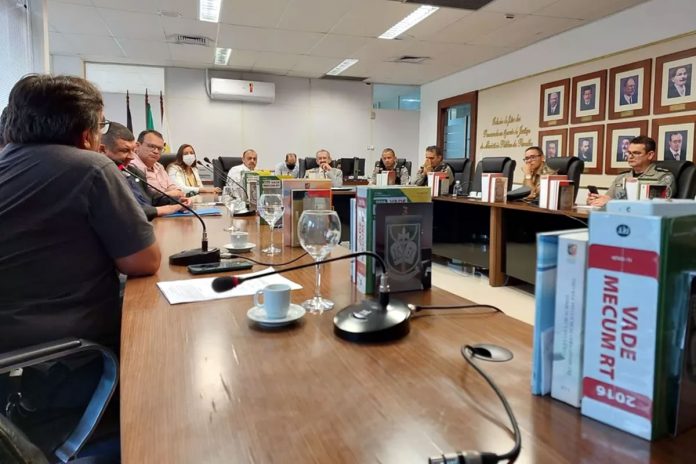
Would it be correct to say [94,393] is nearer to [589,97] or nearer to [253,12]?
[253,12]

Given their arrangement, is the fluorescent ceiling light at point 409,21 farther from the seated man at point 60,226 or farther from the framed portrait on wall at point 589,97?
the seated man at point 60,226

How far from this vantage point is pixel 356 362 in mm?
767

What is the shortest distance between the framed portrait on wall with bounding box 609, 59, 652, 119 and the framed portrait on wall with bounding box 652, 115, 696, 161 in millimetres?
228

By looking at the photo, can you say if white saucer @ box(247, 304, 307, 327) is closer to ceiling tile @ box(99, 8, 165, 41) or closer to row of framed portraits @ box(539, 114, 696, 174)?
row of framed portraits @ box(539, 114, 696, 174)

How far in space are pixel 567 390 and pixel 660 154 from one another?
5.20m

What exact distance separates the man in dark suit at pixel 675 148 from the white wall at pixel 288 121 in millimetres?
5240

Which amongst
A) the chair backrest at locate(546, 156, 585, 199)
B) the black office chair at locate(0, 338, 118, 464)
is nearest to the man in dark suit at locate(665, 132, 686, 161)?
the chair backrest at locate(546, 156, 585, 199)

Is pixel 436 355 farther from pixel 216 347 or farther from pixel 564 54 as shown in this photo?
pixel 564 54

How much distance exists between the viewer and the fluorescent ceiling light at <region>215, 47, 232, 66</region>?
6.79 m

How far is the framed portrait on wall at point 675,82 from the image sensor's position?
4.48m

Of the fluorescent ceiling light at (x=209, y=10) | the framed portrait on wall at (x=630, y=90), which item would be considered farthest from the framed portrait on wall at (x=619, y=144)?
the fluorescent ceiling light at (x=209, y=10)

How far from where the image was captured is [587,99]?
5613 millimetres

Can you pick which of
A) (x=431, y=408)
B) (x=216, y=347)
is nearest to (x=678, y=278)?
(x=431, y=408)

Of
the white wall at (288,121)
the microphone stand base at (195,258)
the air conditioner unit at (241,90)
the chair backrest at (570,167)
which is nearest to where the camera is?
the microphone stand base at (195,258)
